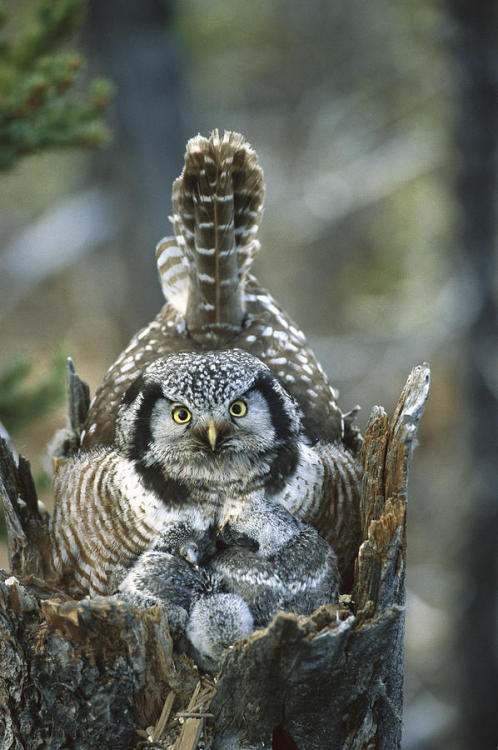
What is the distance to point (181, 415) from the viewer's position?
10.7 ft

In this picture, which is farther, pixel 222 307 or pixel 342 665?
pixel 222 307

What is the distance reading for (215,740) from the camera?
8.11ft

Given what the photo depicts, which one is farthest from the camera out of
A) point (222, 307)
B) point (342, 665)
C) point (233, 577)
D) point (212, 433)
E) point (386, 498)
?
point (222, 307)

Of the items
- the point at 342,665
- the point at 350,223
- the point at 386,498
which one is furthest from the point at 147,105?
the point at 350,223

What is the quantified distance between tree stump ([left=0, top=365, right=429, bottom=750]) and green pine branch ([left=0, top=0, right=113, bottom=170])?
2.30m

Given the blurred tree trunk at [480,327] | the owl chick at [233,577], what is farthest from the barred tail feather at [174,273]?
the blurred tree trunk at [480,327]

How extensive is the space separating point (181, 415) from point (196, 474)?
0.26 meters

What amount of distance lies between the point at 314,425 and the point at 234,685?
4.61 ft

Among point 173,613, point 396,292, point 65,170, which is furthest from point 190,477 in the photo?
point 65,170

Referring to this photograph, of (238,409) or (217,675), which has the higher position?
(238,409)

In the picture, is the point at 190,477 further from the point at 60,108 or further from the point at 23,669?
the point at 60,108

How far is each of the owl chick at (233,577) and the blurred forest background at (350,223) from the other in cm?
165

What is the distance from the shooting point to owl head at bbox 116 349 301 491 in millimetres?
3209

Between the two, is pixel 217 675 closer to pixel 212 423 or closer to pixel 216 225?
pixel 212 423
